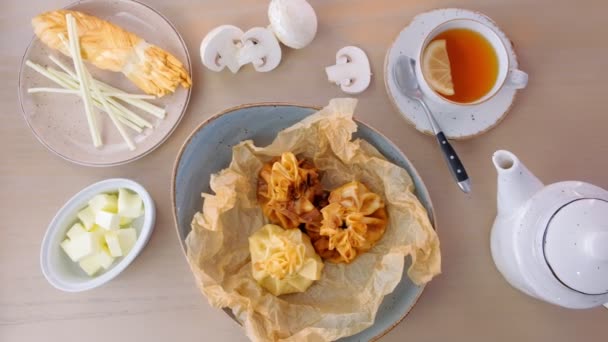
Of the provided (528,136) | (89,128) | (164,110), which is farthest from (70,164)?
(528,136)

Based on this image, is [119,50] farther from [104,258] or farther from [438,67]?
[438,67]

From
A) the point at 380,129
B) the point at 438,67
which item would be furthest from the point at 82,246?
the point at 438,67

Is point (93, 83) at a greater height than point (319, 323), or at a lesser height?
greater

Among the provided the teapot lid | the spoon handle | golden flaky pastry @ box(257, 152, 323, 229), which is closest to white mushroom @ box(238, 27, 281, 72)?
golden flaky pastry @ box(257, 152, 323, 229)

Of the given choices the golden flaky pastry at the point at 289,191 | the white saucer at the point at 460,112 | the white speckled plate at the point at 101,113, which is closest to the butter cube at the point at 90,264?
the white speckled plate at the point at 101,113

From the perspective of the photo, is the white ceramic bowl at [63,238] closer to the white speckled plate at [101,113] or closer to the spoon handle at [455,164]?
the white speckled plate at [101,113]

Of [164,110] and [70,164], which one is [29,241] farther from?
[164,110]

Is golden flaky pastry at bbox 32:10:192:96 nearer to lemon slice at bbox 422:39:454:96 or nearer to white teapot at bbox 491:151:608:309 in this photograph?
lemon slice at bbox 422:39:454:96
